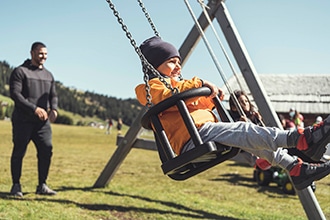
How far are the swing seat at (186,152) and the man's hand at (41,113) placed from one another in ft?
10.3

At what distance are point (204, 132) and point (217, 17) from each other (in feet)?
7.85

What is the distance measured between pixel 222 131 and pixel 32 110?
11.9ft

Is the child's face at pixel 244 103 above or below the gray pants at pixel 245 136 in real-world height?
below

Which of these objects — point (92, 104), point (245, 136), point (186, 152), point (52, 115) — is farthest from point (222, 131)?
point (92, 104)

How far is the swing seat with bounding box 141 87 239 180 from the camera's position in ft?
8.77

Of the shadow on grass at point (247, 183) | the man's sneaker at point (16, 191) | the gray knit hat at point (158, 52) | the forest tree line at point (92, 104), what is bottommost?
the forest tree line at point (92, 104)

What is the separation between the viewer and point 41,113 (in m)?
5.84

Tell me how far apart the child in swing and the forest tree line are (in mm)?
125040

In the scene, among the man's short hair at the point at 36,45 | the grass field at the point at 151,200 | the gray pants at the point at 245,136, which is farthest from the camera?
the man's short hair at the point at 36,45

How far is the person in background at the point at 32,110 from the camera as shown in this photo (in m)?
5.89

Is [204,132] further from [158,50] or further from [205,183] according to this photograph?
[205,183]

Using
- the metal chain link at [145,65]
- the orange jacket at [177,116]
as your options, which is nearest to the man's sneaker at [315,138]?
the orange jacket at [177,116]

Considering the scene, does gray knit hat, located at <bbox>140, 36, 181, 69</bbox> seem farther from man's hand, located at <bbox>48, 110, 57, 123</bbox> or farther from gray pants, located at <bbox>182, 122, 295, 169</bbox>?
man's hand, located at <bbox>48, 110, 57, 123</bbox>

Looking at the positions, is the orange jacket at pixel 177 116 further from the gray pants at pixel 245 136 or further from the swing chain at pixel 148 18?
the swing chain at pixel 148 18
